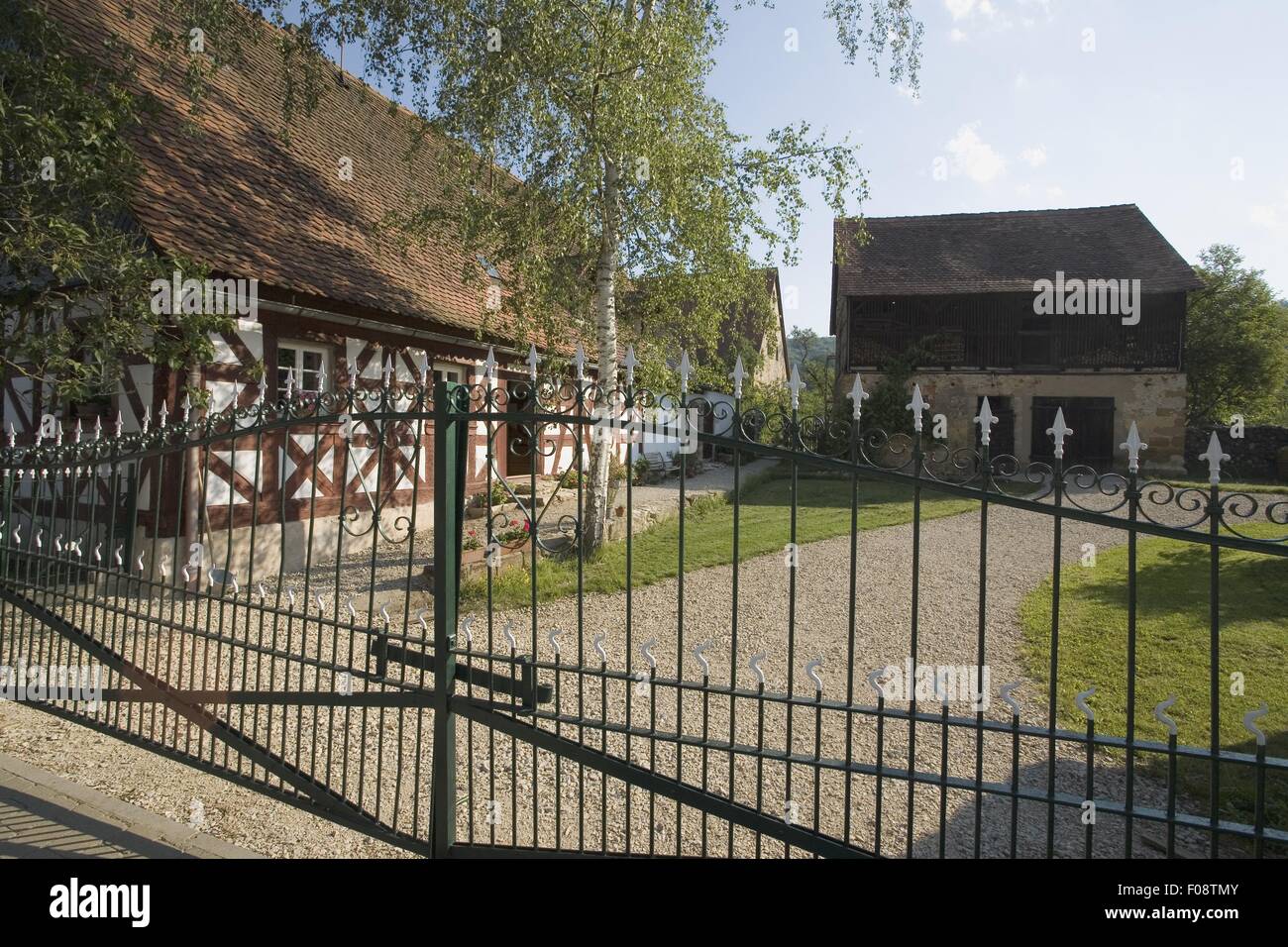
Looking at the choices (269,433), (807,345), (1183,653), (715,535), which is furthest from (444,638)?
(807,345)

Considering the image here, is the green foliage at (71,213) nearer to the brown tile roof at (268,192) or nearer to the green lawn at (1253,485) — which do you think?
the brown tile roof at (268,192)

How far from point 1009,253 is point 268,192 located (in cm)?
2033

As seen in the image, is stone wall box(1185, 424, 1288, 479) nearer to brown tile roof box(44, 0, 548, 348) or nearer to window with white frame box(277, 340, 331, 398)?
brown tile roof box(44, 0, 548, 348)

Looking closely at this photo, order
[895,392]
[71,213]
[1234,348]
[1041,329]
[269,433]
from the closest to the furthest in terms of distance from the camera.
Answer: [71,213], [269,433], [895,392], [1041,329], [1234,348]

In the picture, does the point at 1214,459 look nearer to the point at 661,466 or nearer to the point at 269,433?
the point at 269,433

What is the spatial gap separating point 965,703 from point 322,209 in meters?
9.81

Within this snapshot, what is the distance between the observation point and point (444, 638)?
2789 mm

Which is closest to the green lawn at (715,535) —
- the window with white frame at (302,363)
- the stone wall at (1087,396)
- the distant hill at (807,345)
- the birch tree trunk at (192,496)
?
the birch tree trunk at (192,496)

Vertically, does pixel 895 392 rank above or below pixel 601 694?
above

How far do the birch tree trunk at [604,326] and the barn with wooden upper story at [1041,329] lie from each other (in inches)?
545

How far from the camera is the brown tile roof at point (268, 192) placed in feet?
25.0

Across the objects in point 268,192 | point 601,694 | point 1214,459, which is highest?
point 268,192

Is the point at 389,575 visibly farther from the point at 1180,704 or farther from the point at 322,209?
the point at 1180,704

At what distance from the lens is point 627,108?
7.42m
